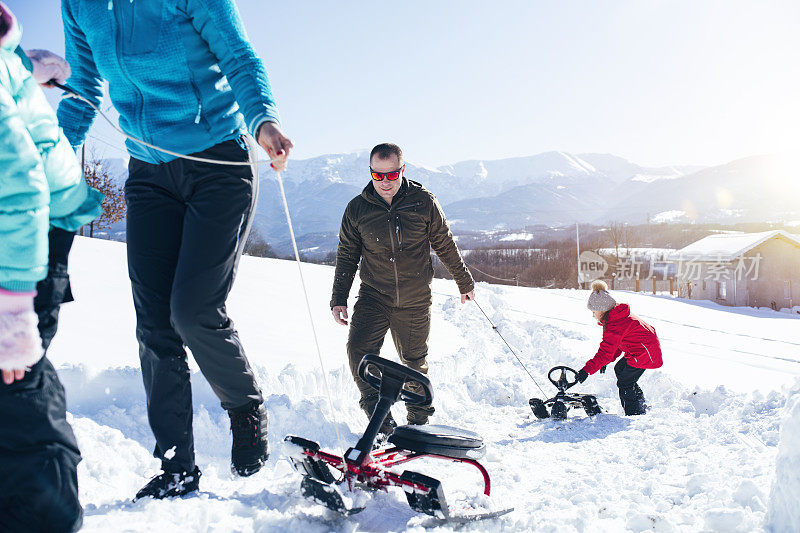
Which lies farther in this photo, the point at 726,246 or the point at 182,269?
the point at 726,246

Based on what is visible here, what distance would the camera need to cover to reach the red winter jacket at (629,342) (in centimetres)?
518

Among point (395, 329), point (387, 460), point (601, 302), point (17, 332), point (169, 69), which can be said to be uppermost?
point (169, 69)

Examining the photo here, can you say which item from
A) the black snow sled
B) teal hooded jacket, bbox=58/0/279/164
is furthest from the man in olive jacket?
teal hooded jacket, bbox=58/0/279/164

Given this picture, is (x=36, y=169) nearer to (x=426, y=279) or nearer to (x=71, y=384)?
(x=71, y=384)

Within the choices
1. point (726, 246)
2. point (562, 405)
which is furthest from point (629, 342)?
point (726, 246)

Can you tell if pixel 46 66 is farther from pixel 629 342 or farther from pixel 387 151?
pixel 629 342

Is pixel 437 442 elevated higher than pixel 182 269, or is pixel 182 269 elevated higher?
pixel 182 269

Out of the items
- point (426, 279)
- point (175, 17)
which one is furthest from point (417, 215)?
point (175, 17)

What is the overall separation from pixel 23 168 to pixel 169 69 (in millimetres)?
984

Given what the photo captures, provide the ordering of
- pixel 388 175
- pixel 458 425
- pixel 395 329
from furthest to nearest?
pixel 458 425 → pixel 395 329 → pixel 388 175

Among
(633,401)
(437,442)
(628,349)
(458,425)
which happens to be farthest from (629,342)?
(437,442)

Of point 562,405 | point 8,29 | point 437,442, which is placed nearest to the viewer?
point 8,29

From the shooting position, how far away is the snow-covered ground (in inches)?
89.1

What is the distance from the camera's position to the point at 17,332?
1.33 metres
